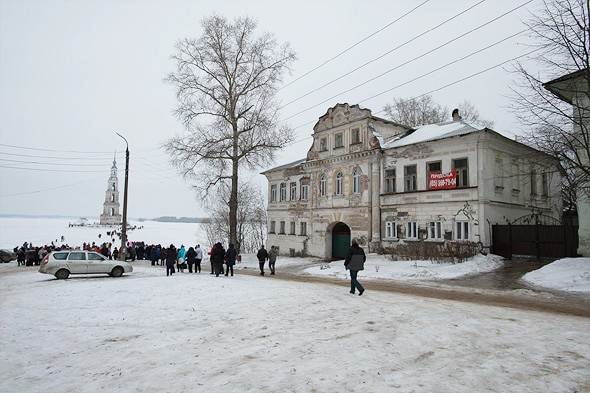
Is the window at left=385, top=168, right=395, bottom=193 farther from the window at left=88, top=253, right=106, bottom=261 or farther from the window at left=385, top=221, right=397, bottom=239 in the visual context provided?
the window at left=88, top=253, right=106, bottom=261

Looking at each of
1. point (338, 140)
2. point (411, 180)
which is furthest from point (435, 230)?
point (338, 140)

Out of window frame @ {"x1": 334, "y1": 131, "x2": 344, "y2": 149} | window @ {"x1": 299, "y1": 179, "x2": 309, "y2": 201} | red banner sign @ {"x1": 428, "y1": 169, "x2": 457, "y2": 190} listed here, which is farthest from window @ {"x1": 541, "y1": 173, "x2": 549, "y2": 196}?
window @ {"x1": 299, "y1": 179, "x2": 309, "y2": 201}

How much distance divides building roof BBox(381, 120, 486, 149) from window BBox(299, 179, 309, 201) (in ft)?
27.9

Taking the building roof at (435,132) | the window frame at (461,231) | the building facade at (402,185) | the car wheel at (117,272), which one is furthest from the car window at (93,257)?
the window frame at (461,231)

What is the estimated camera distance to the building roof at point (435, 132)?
77.3 ft

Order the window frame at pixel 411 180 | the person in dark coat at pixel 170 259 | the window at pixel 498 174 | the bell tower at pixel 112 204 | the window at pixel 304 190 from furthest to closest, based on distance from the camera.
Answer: the bell tower at pixel 112 204 < the window at pixel 304 190 < the window frame at pixel 411 180 < the window at pixel 498 174 < the person in dark coat at pixel 170 259

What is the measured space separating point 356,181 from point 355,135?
11.5ft

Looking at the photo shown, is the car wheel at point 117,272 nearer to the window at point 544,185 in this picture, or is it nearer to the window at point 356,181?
the window at point 356,181

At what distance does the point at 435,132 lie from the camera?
84.4ft

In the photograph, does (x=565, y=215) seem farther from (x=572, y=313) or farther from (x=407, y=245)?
(x=572, y=313)

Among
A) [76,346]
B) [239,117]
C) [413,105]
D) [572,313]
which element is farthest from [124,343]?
[413,105]

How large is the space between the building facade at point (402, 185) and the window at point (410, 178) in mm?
52

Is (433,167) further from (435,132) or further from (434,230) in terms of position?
(434,230)

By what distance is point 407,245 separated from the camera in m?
24.8
